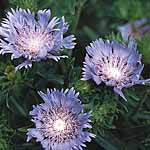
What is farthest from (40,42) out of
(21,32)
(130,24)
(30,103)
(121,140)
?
(130,24)

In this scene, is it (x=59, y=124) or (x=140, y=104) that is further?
(x=140, y=104)

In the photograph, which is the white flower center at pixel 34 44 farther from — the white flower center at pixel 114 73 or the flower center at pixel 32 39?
the white flower center at pixel 114 73

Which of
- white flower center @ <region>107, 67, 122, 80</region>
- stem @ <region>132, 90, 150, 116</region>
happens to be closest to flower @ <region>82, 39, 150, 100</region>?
white flower center @ <region>107, 67, 122, 80</region>

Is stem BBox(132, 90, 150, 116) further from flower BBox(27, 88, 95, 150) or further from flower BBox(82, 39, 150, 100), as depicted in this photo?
flower BBox(27, 88, 95, 150)

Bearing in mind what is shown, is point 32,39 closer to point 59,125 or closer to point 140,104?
point 59,125

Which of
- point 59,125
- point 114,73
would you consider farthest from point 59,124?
point 114,73

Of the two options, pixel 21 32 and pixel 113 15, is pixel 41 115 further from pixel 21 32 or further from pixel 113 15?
pixel 113 15
